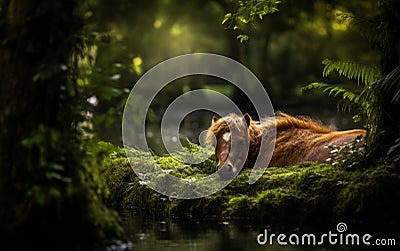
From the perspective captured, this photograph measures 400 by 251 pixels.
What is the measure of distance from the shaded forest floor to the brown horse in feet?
1.03

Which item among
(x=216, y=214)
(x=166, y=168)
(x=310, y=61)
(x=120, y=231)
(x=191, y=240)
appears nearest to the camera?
(x=120, y=231)

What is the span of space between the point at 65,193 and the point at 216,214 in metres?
2.38

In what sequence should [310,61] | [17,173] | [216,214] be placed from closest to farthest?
[17,173], [216,214], [310,61]

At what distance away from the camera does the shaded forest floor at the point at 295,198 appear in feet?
20.8

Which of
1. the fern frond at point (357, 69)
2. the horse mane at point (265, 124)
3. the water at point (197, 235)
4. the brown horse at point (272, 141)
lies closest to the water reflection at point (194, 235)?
the water at point (197, 235)

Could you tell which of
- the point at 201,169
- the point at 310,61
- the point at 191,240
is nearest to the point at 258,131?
the point at 201,169

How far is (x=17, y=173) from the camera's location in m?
5.07

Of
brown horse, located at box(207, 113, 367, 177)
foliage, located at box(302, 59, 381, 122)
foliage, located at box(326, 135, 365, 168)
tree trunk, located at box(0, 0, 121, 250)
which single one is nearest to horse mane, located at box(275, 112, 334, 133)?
brown horse, located at box(207, 113, 367, 177)

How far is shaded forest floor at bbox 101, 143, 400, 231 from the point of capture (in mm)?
6332

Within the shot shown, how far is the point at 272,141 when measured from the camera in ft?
28.6

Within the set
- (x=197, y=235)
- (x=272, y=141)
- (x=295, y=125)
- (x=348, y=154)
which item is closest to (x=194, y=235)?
(x=197, y=235)

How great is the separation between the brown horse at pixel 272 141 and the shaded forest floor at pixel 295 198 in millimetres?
313

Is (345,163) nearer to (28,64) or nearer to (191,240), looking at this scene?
(191,240)

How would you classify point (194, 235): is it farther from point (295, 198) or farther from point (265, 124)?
point (265, 124)
